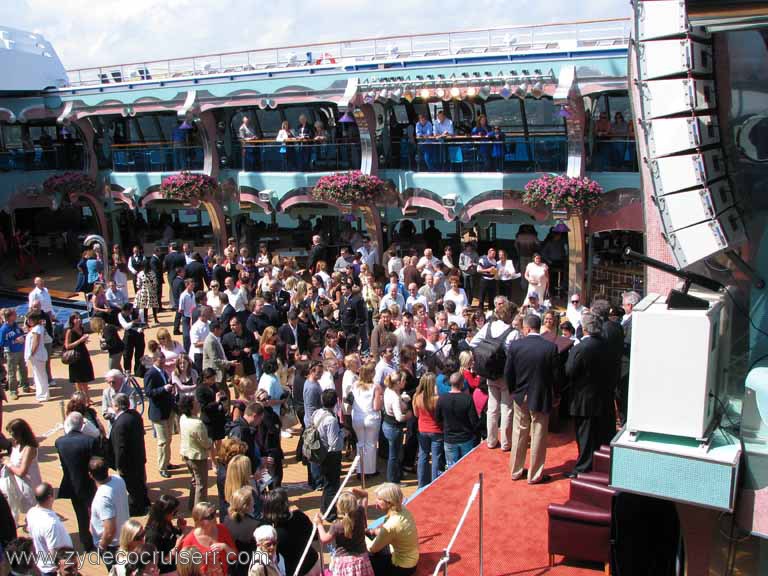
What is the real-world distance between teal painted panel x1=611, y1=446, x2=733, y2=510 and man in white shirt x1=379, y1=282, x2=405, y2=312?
7.83 m

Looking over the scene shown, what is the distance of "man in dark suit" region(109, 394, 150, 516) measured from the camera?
913 cm

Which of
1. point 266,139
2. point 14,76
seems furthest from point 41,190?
point 266,139

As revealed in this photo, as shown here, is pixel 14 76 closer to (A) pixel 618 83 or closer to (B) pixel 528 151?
(B) pixel 528 151

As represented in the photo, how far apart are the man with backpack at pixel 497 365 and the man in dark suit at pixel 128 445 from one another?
3.89 m

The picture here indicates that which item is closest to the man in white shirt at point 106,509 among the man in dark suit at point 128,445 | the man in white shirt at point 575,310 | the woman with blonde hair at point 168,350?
the man in dark suit at point 128,445

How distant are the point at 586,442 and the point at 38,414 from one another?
9123mm

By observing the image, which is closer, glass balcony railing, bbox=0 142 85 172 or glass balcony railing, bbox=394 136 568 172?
glass balcony railing, bbox=394 136 568 172

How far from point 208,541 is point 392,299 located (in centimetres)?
824

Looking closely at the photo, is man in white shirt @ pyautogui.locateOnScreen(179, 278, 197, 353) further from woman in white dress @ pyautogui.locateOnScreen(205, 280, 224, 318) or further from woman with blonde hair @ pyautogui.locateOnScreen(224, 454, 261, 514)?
woman with blonde hair @ pyautogui.locateOnScreen(224, 454, 261, 514)

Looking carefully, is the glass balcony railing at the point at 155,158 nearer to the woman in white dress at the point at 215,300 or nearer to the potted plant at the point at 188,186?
the potted plant at the point at 188,186

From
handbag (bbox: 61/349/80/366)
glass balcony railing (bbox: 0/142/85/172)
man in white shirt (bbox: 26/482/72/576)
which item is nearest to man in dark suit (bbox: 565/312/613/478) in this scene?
man in white shirt (bbox: 26/482/72/576)

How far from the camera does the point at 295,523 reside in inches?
277

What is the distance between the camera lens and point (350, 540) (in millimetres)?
6871

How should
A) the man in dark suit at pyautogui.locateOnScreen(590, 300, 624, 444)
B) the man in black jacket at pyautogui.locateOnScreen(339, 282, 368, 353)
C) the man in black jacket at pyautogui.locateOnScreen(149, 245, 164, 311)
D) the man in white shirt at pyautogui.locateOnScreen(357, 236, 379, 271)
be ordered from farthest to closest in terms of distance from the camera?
the man in white shirt at pyautogui.locateOnScreen(357, 236, 379, 271), the man in black jacket at pyautogui.locateOnScreen(149, 245, 164, 311), the man in black jacket at pyautogui.locateOnScreen(339, 282, 368, 353), the man in dark suit at pyautogui.locateOnScreen(590, 300, 624, 444)
